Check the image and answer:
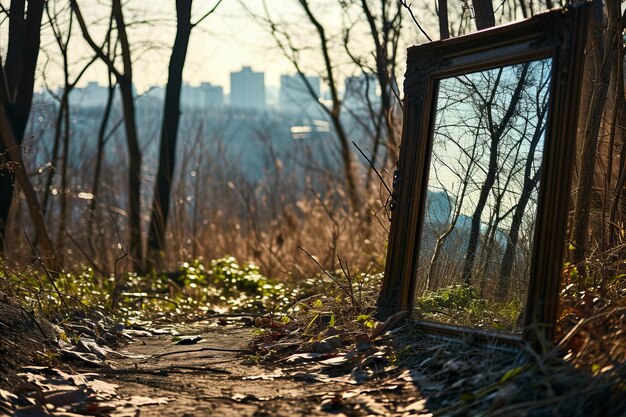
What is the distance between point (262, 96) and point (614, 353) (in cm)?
3991

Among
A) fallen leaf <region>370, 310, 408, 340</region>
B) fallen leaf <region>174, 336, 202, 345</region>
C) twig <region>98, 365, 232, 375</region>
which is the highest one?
fallen leaf <region>370, 310, 408, 340</region>

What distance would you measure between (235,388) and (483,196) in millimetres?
1565

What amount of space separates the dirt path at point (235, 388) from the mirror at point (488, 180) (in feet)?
2.26

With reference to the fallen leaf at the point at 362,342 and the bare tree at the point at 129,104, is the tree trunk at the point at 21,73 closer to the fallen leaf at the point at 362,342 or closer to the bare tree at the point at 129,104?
the bare tree at the point at 129,104

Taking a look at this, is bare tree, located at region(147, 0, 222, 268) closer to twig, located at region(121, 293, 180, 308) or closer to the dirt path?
twig, located at region(121, 293, 180, 308)

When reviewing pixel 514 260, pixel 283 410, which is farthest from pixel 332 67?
pixel 283 410

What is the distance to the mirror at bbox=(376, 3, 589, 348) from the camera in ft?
12.5

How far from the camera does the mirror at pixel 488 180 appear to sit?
3.82 meters

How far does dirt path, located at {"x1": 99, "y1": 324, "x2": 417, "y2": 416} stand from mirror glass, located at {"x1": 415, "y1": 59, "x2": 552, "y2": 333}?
0.75 meters

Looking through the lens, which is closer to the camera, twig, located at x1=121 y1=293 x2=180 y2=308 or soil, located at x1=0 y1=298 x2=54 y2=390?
soil, located at x1=0 y1=298 x2=54 y2=390

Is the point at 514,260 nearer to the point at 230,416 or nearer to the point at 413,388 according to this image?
the point at 413,388

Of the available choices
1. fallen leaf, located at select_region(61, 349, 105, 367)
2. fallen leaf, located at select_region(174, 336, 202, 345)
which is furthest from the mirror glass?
fallen leaf, located at select_region(61, 349, 105, 367)

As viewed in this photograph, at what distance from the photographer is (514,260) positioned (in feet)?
13.4

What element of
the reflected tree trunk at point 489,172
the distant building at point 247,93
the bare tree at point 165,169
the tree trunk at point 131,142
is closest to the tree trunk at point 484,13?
the reflected tree trunk at point 489,172
